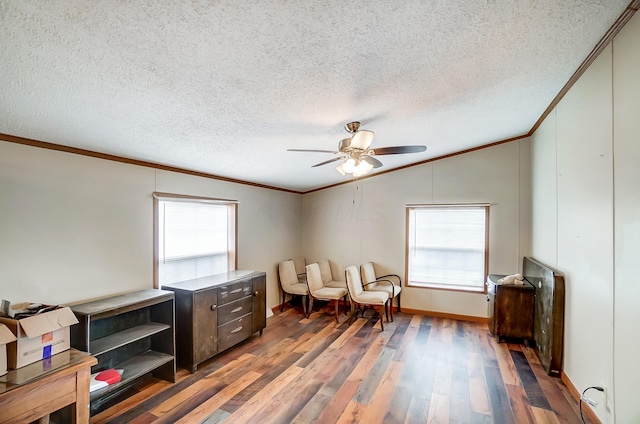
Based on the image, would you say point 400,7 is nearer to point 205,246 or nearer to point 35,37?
point 35,37

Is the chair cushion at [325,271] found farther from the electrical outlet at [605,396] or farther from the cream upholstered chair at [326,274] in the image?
the electrical outlet at [605,396]

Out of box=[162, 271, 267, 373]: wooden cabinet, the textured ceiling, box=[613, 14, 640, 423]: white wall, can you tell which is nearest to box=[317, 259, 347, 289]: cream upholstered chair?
box=[162, 271, 267, 373]: wooden cabinet

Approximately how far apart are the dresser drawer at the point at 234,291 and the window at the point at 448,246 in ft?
9.28

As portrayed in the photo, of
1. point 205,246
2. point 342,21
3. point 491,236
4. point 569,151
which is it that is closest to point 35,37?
point 342,21

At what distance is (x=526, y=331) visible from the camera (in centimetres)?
377

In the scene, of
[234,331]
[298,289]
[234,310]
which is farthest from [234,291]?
[298,289]

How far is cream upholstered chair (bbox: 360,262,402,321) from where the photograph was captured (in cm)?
491

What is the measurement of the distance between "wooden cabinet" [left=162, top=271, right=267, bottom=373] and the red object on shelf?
0.69m

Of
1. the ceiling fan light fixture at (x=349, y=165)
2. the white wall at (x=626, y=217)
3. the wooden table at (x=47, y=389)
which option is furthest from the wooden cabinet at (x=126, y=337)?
the white wall at (x=626, y=217)

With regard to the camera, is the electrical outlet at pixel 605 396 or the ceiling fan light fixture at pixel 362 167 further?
the ceiling fan light fixture at pixel 362 167

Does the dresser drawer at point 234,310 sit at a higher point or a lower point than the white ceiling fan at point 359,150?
lower

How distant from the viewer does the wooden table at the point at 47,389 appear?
66.0 inches

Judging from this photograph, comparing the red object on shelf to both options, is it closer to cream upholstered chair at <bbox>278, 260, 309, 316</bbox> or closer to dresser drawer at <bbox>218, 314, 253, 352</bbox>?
dresser drawer at <bbox>218, 314, 253, 352</bbox>

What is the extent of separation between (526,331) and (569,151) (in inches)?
90.5
